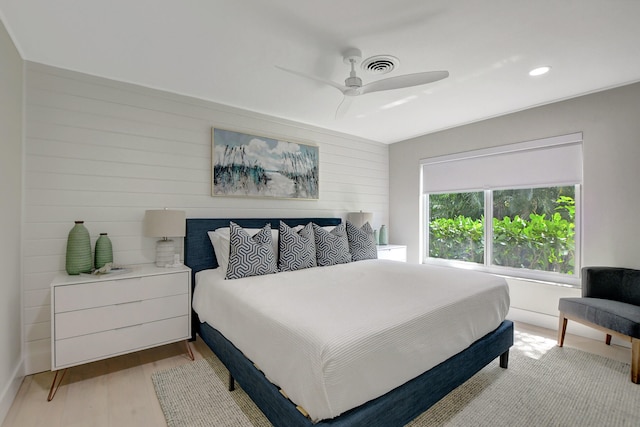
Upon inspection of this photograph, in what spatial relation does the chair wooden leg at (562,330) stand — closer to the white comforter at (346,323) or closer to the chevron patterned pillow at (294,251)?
the white comforter at (346,323)

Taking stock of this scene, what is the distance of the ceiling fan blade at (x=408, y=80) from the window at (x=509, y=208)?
214 cm

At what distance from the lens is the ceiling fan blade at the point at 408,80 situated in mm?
2027

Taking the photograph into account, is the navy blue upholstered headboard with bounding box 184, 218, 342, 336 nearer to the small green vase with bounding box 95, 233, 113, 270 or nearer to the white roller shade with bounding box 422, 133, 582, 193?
the small green vase with bounding box 95, 233, 113, 270

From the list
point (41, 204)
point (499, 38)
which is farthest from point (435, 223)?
point (41, 204)

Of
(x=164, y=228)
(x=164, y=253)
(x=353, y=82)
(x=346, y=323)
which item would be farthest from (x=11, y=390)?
(x=353, y=82)

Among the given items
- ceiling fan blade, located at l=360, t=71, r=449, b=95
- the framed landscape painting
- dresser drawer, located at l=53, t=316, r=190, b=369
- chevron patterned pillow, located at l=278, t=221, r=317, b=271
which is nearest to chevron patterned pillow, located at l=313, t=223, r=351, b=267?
chevron patterned pillow, located at l=278, t=221, r=317, b=271

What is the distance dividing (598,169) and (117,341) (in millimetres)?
4705

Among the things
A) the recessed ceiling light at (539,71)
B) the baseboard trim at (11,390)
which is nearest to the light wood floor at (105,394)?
the baseboard trim at (11,390)

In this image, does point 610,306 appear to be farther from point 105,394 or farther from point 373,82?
point 105,394

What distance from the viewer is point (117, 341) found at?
87.8 inches

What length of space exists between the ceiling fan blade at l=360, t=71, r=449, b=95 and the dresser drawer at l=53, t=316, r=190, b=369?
254 cm

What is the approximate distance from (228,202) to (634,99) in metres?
4.21

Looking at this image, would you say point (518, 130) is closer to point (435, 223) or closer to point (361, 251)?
point (435, 223)

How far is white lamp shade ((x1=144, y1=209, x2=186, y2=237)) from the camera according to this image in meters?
2.58
